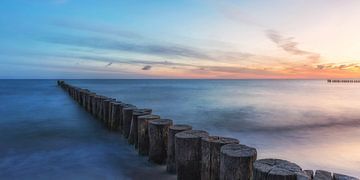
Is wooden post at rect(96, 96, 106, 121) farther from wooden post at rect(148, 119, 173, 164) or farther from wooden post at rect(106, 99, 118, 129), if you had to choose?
wooden post at rect(148, 119, 173, 164)

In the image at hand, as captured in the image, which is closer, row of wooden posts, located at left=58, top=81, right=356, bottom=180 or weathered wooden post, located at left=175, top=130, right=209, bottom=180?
row of wooden posts, located at left=58, top=81, right=356, bottom=180

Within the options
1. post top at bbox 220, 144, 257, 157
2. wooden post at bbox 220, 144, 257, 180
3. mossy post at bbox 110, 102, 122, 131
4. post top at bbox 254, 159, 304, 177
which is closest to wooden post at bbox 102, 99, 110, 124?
mossy post at bbox 110, 102, 122, 131

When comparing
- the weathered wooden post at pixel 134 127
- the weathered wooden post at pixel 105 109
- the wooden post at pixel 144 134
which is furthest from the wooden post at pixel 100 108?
the wooden post at pixel 144 134

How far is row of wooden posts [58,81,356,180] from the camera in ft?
9.13

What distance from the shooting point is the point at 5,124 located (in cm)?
1090

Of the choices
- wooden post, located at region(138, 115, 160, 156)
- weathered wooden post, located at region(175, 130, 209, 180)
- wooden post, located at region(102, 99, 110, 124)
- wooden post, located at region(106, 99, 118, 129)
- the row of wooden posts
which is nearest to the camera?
the row of wooden posts

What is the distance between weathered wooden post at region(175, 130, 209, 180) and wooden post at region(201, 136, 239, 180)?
0.54 feet

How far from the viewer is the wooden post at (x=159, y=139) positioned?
4906mm

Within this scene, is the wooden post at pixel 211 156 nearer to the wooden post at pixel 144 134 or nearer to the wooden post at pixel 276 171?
the wooden post at pixel 276 171

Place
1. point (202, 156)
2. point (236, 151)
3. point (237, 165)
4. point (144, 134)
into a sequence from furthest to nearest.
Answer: point (144, 134)
point (202, 156)
point (236, 151)
point (237, 165)

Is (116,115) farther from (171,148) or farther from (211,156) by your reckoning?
(211,156)

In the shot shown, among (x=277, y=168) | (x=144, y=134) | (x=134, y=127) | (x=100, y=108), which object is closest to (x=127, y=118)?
(x=134, y=127)

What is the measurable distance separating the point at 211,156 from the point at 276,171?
1.14 metres

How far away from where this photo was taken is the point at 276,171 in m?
2.66
